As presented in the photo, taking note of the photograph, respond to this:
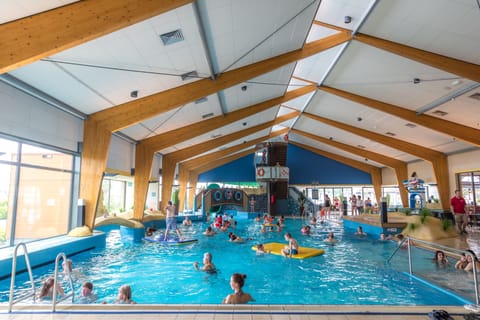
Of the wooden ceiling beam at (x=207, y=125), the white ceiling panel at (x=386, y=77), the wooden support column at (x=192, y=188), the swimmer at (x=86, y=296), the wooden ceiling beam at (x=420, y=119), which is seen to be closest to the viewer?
the swimmer at (x=86, y=296)

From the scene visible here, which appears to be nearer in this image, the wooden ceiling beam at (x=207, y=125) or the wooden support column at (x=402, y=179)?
the wooden ceiling beam at (x=207, y=125)

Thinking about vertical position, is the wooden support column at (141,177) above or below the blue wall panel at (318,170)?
below

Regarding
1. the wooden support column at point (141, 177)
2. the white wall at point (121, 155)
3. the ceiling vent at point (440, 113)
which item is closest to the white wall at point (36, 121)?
the white wall at point (121, 155)

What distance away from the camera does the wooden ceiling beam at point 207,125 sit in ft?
43.2

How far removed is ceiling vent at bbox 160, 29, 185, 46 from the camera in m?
5.99

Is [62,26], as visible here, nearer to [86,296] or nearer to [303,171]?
[86,296]

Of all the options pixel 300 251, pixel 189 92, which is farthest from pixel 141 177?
pixel 300 251

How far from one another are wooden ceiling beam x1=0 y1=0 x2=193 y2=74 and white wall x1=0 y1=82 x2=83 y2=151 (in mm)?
2426

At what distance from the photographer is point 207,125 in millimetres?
13570

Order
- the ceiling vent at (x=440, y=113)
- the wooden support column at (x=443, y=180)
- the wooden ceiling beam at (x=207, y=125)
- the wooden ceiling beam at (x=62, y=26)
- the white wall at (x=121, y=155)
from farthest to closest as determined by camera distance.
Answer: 1. the wooden support column at (x=443, y=180)
2. the wooden ceiling beam at (x=207, y=125)
3. the ceiling vent at (x=440, y=113)
4. the white wall at (x=121, y=155)
5. the wooden ceiling beam at (x=62, y=26)

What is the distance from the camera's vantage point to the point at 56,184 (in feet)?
28.2

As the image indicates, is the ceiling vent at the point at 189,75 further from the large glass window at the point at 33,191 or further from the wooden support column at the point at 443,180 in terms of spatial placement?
the wooden support column at the point at 443,180

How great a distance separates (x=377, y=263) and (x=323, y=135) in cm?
1486

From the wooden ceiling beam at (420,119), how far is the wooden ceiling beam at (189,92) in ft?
13.7
